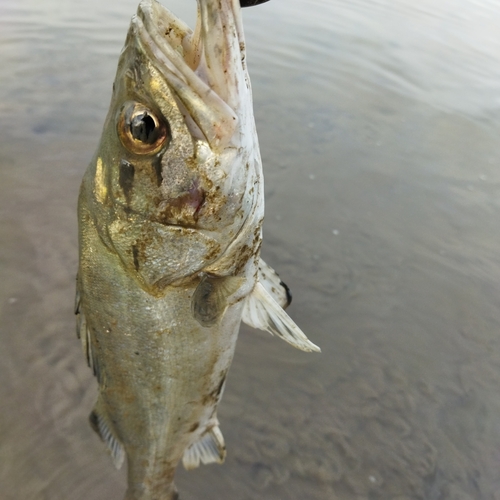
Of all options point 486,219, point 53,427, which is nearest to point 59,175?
point 53,427

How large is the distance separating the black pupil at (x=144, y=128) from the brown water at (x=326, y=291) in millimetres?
2489

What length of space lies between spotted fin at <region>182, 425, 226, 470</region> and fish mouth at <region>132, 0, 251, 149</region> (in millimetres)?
1696

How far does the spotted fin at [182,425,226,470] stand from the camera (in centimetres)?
235

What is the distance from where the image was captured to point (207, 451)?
236 cm

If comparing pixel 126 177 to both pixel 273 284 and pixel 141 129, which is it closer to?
pixel 141 129

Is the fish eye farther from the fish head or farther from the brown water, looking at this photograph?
the brown water

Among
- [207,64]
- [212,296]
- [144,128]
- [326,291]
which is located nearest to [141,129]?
[144,128]

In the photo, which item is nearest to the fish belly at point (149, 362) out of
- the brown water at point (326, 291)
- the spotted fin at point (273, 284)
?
the spotted fin at point (273, 284)

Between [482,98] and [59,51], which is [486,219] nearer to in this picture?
[482,98]

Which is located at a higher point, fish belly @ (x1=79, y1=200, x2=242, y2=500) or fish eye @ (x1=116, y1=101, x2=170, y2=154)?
fish eye @ (x1=116, y1=101, x2=170, y2=154)

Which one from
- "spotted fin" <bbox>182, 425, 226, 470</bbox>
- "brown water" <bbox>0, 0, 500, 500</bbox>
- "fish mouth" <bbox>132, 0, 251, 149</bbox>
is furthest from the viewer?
"brown water" <bbox>0, 0, 500, 500</bbox>

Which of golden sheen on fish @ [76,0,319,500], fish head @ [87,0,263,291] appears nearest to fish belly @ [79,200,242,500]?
golden sheen on fish @ [76,0,319,500]

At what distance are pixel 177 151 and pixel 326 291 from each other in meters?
2.93

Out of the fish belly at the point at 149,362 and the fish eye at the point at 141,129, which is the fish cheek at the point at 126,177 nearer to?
the fish eye at the point at 141,129
